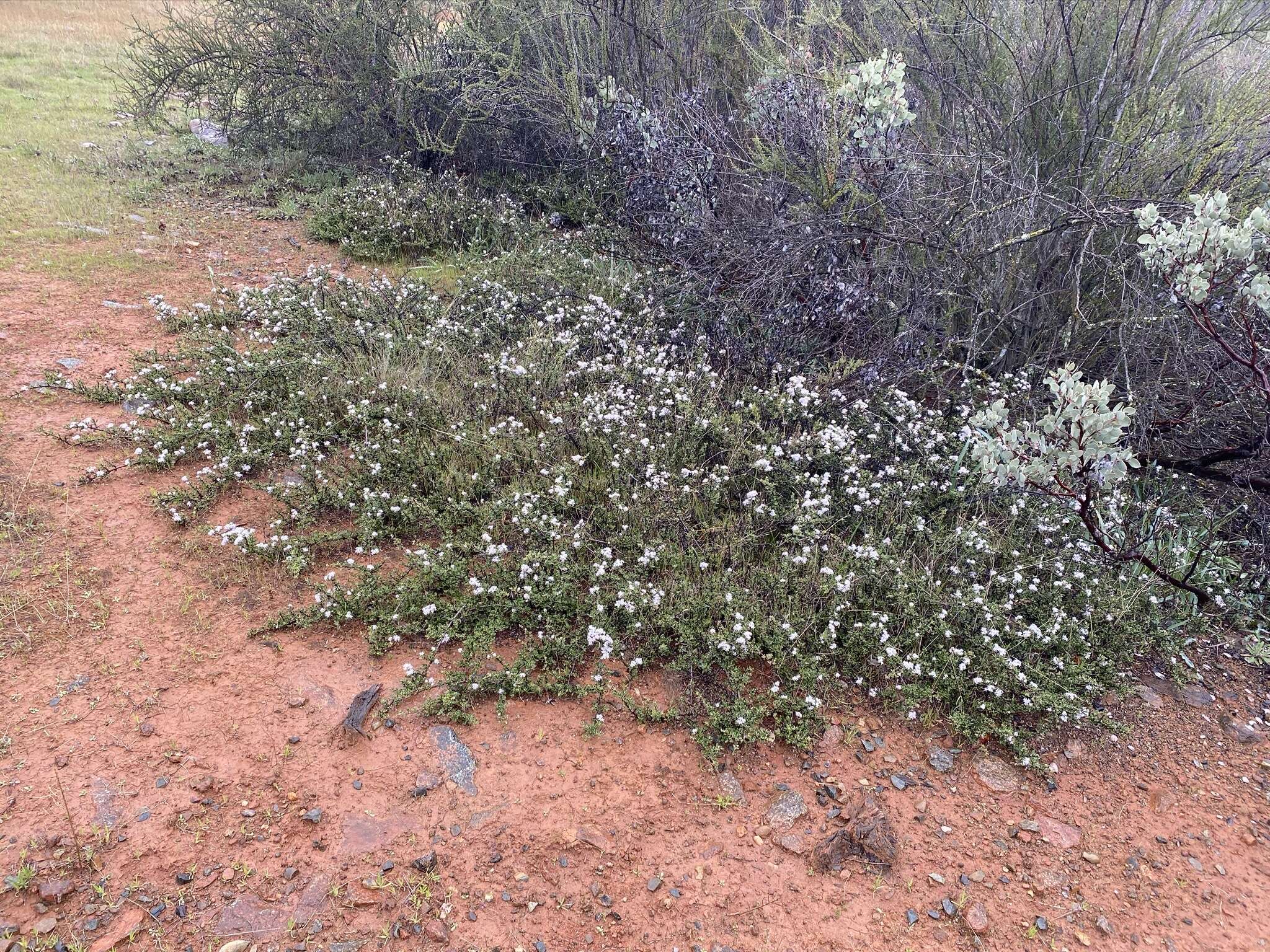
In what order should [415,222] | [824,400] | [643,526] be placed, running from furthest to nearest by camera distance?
[415,222] → [824,400] → [643,526]

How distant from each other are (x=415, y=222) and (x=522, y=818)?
5440mm

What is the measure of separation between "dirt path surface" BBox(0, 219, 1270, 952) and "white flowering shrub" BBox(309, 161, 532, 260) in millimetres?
3977

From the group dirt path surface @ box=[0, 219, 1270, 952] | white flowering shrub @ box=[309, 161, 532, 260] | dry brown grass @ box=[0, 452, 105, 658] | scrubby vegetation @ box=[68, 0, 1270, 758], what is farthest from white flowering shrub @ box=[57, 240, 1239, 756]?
white flowering shrub @ box=[309, 161, 532, 260]

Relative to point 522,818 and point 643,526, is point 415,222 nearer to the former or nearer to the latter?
point 643,526

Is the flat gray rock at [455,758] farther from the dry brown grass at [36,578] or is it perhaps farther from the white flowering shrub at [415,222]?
the white flowering shrub at [415,222]

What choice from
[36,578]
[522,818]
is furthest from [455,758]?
[36,578]

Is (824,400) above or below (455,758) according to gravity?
above

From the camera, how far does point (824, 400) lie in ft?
14.4

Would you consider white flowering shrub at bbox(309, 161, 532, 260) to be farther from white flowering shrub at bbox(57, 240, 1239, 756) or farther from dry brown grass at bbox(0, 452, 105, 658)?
dry brown grass at bbox(0, 452, 105, 658)

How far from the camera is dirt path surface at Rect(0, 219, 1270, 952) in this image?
237cm

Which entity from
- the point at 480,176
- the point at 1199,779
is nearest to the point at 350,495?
the point at 1199,779

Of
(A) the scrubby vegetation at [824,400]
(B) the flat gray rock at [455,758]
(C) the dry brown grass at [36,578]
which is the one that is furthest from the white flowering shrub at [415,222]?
(B) the flat gray rock at [455,758]

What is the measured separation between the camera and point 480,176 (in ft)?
25.8

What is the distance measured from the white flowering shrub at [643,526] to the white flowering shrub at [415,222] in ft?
6.23
